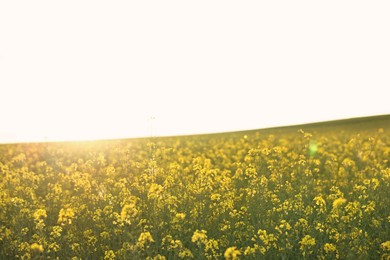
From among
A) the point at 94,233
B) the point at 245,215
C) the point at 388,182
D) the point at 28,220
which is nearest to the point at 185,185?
the point at 245,215

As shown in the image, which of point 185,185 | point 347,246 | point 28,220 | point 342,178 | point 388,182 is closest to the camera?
point 347,246

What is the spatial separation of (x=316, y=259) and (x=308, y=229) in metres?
0.48

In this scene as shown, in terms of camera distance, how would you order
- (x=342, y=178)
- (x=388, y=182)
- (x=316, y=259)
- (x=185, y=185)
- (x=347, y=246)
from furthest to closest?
(x=342, y=178) < (x=185, y=185) < (x=388, y=182) < (x=316, y=259) < (x=347, y=246)

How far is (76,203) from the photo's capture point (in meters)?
9.41

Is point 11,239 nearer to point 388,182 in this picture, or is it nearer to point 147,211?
point 147,211

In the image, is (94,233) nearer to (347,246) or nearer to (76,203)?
(76,203)

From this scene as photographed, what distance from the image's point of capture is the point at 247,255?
22.5 ft

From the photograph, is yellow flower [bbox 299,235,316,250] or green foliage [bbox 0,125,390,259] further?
green foliage [bbox 0,125,390,259]

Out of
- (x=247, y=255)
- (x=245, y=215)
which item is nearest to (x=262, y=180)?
(x=245, y=215)

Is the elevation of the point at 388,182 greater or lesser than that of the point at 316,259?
greater

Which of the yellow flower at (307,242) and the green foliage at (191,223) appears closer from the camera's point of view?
the yellow flower at (307,242)

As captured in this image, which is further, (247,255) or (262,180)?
(262,180)

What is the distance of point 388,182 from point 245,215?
9.62 feet

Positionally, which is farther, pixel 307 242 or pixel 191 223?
pixel 191 223
